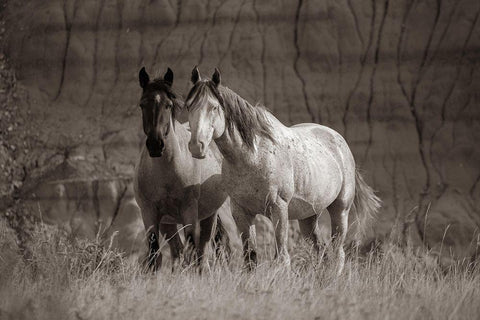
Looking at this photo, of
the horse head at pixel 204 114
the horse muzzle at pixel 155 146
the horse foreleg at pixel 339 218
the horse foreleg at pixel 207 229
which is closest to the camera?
the horse head at pixel 204 114

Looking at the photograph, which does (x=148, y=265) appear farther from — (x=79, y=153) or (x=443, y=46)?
(x=443, y=46)

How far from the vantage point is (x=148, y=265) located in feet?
29.7

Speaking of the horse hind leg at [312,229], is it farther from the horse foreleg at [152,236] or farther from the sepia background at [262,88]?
the sepia background at [262,88]

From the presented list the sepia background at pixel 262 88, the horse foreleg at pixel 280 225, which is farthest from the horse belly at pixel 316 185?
the sepia background at pixel 262 88

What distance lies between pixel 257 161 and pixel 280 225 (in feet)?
1.96

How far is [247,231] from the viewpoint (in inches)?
351

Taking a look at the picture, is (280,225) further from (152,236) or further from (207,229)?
(207,229)

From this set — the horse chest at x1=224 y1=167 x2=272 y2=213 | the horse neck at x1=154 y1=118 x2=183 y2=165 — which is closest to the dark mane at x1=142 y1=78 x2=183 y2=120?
the horse neck at x1=154 y1=118 x2=183 y2=165

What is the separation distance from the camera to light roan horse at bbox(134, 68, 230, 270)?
29.2 ft

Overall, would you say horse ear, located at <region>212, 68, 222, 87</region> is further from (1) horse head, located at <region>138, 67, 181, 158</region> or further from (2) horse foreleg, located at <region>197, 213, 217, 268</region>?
(2) horse foreleg, located at <region>197, 213, 217, 268</region>

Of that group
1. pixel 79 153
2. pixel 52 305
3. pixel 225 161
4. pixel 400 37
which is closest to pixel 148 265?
pixel 225 161

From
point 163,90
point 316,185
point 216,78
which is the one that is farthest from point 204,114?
point 316,185

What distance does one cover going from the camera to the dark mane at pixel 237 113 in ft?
27.6

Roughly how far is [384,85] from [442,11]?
5.28ft
